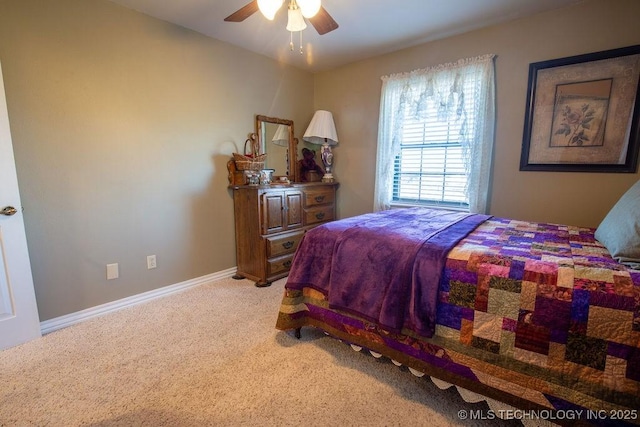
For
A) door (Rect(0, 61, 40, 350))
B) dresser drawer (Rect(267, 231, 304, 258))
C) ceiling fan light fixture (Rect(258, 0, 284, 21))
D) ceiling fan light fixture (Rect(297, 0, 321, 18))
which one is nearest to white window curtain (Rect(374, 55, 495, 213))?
dresser drawer (Rect(267, 231, 304, 258))

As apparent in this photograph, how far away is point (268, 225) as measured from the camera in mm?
2900

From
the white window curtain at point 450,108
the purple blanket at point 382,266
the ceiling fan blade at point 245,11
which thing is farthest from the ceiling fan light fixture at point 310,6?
the white window curtain at point 450,108

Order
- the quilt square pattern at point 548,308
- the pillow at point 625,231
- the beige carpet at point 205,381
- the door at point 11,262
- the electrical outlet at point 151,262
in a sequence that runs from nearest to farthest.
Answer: the quilt square pattern at point 548,308, the pillow at point 625,231, the beige carpet at point 205,381, the door at point 11,262, the electrical outlet at point 151,262

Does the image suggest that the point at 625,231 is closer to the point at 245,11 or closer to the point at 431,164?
the point at 431,164

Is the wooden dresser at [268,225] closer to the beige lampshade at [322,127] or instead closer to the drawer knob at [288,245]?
the drawer knob at [288,245]

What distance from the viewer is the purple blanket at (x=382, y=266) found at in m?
1.38

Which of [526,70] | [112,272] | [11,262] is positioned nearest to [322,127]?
[526,70]

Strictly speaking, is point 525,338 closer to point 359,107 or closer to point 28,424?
point 28,424

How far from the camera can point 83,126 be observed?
2.15m

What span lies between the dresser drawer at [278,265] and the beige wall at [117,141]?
554 mm

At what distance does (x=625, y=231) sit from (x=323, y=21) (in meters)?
2.01

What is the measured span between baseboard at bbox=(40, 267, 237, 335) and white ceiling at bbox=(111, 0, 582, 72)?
239 centimetres

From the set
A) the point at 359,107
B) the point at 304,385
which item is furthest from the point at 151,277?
the point at 359,107

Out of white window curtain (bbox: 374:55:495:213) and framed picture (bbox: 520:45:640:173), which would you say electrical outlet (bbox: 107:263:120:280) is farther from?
framed picture (bbox: 520:45:640:173)
